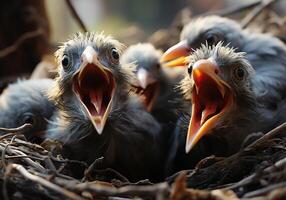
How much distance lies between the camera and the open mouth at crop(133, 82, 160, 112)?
1.82m

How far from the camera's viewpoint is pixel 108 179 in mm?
1504

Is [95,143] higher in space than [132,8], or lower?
lower

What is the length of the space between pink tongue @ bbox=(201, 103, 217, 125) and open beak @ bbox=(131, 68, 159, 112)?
0.32 metres

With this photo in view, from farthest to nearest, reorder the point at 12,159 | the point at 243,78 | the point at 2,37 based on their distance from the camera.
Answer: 1. the point at 2,37
2. the point at 243,78
3. the point at 12,159

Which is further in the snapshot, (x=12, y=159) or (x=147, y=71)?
(x=147, y=71)

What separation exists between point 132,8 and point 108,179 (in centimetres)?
318

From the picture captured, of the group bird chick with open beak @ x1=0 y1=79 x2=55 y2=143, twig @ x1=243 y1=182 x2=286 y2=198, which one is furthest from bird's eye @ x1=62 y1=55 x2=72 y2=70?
twig @ x1=243 y1=182 x2=286 y2=198

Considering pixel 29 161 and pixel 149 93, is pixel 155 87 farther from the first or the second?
pixel 29 161

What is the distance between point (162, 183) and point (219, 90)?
1.47ft

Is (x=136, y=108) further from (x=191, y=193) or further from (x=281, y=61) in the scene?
(x=191, y=193)

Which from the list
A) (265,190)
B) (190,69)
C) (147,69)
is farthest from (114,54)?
(265,190)

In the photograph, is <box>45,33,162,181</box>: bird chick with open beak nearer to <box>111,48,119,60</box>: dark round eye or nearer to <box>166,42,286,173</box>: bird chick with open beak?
<box>111,48,119,60</box>: dark round eye

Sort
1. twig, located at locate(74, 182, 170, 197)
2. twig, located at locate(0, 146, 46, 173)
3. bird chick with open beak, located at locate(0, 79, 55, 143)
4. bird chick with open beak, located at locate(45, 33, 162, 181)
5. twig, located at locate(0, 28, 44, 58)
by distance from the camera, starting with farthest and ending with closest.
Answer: twig, located at locate(0, 28, 44, 58) → bird chick with open beak, located at locate(0, 79, 55, 143) → bird chick with open beak, located at locate(45, 33, 162, 181) → twig, located at locate(0, 146, 46, 173) → twig, located at locate(74, 182, 170, 197)

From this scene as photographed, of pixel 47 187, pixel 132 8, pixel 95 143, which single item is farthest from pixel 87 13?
pixel 47 187
